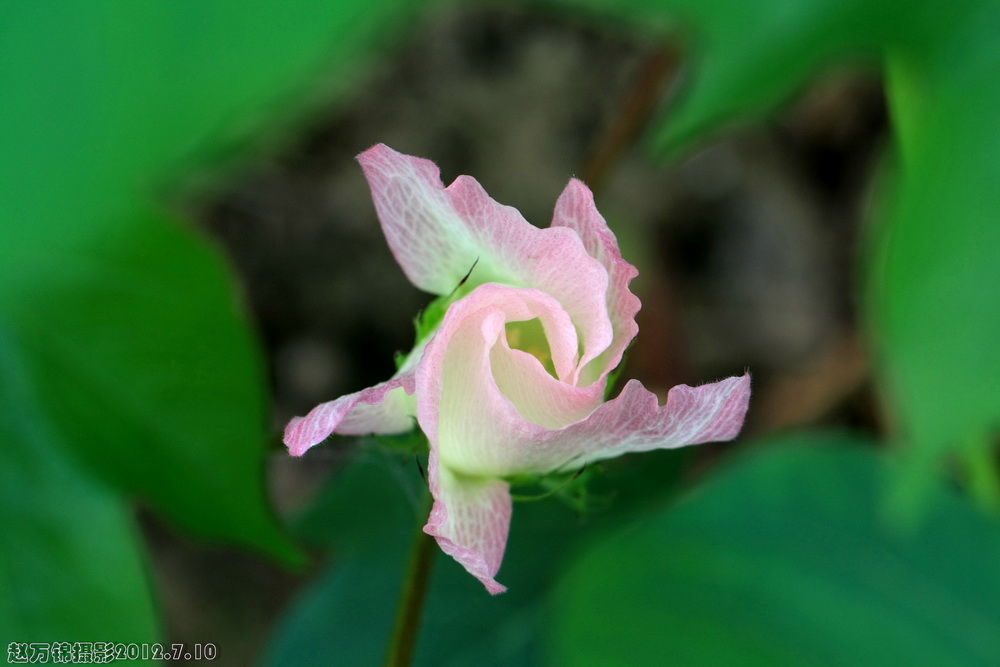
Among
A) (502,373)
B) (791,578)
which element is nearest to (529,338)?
(502,373)

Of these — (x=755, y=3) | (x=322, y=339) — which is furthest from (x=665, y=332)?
(x=755, y=3)

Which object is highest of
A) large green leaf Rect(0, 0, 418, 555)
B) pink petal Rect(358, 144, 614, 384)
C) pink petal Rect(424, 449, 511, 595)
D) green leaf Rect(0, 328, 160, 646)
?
large green leaf Rect(0, 0, 418, 555)

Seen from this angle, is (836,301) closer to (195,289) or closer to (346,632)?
(346,632)

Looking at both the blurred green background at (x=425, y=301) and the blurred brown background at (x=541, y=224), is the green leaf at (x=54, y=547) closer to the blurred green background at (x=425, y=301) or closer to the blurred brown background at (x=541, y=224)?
the blurred green background at (x=425, y=301)

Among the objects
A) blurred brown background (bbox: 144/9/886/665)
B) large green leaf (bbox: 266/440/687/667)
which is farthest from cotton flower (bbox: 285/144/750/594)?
blurred brown background (bbox: 144/9/886/665)

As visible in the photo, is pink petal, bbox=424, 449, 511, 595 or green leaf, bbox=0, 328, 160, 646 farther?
green leaf, bbox=0, 328, 160, 646

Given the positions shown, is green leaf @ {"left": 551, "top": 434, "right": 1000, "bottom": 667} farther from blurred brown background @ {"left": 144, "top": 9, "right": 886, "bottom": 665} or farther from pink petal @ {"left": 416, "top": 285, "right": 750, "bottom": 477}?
pink petal @ {"left": 416, "top": 285, "right": 750, "bottom": 477}

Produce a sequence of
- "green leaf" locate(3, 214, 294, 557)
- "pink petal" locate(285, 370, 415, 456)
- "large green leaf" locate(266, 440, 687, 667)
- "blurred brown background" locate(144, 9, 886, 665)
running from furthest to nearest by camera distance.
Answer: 1. "blurred brown background" locate(144, 9, 886, 665)
2. "large green leaf" locate(266, 440, 687, 667)
3. "green leaf" locate(3, 214, 294, 557)
4. "pink petal" locate(285, 370, 415, 456)
